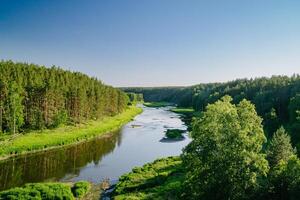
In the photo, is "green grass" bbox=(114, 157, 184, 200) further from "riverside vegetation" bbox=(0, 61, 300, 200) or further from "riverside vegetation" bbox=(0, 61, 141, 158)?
"riverside vegetation" bbox=(0, 61, 141, 158)

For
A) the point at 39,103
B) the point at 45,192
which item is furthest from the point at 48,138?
the point at 45,192

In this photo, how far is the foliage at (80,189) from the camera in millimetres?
42719

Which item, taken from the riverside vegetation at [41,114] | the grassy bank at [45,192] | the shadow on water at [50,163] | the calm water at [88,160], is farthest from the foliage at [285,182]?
the riverside vegetation at [41,114]

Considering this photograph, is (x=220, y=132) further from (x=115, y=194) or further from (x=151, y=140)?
(x=151, y=140)

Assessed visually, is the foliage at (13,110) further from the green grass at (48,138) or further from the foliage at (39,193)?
the foliage at (39,193)

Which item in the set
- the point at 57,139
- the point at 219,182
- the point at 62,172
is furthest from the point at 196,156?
the point at 57,139

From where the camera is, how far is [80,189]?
Result: 143 ft

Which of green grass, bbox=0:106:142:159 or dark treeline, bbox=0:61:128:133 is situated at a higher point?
dark treeline, bbox=0:61:128:133

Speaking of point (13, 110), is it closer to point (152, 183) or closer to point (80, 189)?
point (80, 189)

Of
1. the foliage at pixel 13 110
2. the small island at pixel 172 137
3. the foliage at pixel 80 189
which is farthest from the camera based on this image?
the small island at pixel 172 137

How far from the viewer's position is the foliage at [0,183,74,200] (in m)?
39.1

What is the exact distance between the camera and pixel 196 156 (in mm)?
32906

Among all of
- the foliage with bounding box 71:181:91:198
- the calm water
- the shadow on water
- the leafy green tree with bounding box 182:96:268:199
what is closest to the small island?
the calm water

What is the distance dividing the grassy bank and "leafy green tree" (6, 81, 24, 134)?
37.4 metres
